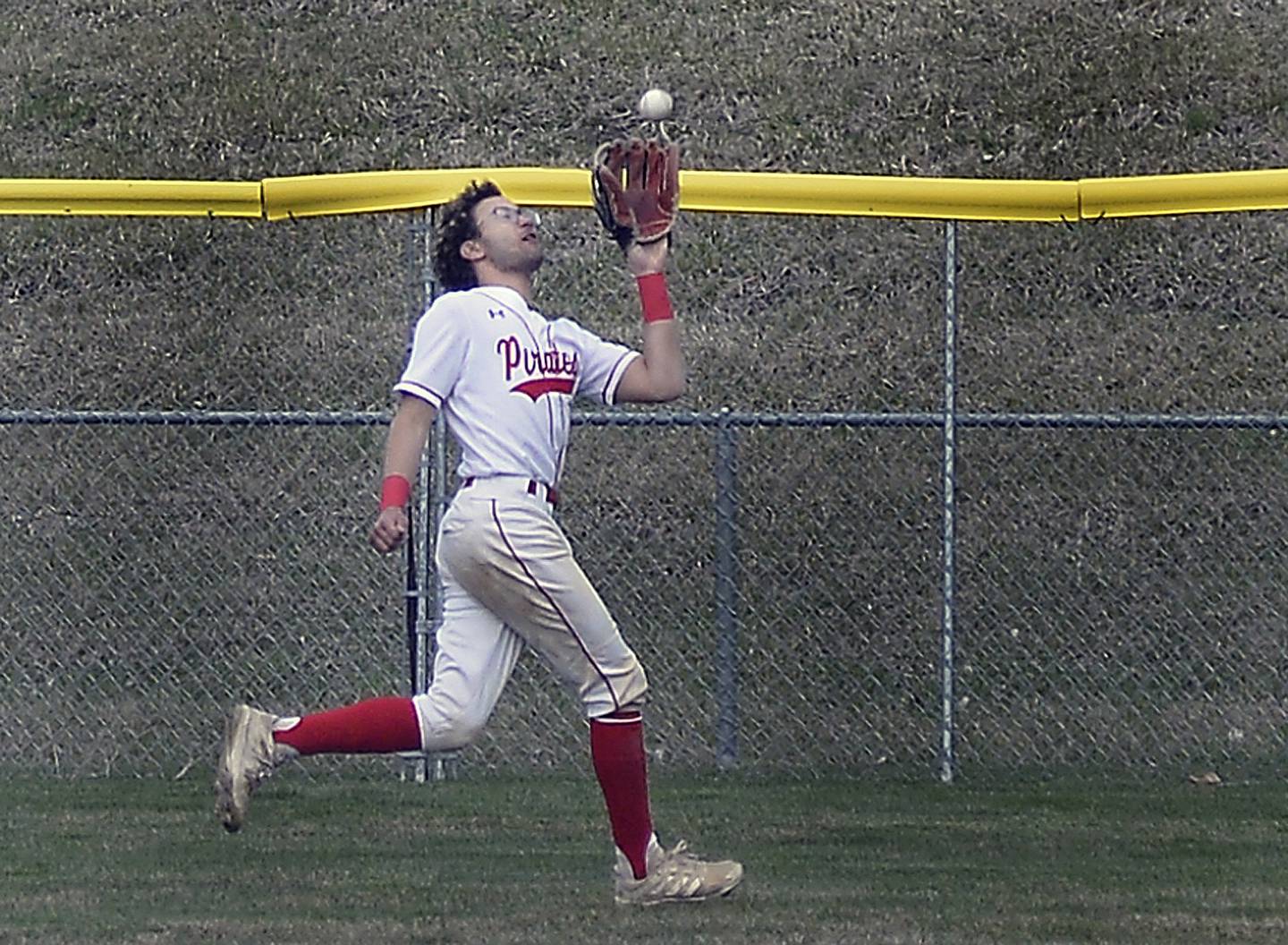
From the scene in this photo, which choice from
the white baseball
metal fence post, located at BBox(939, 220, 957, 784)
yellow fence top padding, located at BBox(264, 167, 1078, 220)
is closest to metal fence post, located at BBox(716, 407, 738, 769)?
metal fence post, located at BBox(939, 220, 957, 784)

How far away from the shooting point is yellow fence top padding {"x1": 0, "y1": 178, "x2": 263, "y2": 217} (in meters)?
6.44

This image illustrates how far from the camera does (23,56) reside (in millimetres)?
13156

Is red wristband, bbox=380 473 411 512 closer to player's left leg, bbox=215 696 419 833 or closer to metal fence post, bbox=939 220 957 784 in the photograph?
player's left leg, bbox=215 696 419 833

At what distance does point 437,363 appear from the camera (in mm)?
4750

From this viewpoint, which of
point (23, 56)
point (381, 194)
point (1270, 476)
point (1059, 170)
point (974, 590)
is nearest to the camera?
point (381, 194)

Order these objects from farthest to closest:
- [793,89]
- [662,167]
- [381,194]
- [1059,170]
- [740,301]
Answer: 1. [793,89]
2. [1059,170]
3. [740,301]
4. [381,194]
5. [662,167]

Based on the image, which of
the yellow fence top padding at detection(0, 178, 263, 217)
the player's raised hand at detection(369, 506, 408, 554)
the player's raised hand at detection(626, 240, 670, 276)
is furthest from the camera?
the yellow fence top padding at detection(0, 178, 263, 217)

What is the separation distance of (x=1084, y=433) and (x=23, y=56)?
24.1ft

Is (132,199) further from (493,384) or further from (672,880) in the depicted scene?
(672,880)

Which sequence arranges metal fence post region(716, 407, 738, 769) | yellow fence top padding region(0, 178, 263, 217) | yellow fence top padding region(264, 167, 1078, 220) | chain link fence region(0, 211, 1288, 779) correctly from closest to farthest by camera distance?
yellow fence top padding region(264, 167, 1078, 220), yellow fence top padding region(0, 178, 263, 217), metal fence post region(716, 407, 738, 769), chain link fence region(0, 211, 1288, 779)

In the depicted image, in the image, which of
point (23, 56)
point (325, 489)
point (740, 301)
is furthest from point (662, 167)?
point (23, 56)

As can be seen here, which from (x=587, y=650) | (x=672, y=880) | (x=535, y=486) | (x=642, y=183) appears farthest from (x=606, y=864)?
(x=642, y=183)

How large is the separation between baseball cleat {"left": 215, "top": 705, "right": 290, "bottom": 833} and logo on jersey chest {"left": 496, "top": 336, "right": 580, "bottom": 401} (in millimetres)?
969

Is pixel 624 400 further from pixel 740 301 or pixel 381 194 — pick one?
pixel 740 301
